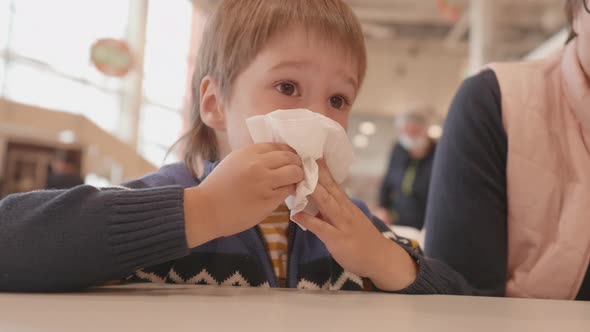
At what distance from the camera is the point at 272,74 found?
3.36 feet

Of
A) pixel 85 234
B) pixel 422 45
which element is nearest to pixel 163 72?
pixel 422 45

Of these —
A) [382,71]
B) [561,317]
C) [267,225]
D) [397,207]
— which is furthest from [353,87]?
[382,71]

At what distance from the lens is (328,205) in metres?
0.89

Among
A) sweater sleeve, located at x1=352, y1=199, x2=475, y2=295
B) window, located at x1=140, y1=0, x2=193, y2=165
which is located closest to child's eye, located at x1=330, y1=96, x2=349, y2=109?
sweater sleeve, located at x1=352, y1=199, x2=475, y2=295

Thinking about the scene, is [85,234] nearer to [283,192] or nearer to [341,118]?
[283,192]

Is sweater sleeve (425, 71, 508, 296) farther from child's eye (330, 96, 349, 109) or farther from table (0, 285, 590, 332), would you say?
table (0, 285, 590, 332)

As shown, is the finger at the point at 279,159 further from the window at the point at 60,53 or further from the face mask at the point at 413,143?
the window at the point at 60,53

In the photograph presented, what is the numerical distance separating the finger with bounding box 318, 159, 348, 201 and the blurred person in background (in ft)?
14.4

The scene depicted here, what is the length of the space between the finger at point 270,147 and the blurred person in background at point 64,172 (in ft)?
A: 14.6

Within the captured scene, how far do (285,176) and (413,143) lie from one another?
3.83 meters

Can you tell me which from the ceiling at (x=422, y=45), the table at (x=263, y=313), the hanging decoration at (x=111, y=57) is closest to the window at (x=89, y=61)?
the hanging decoration at (x=111, y=57)

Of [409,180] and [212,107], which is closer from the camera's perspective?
[212,107]

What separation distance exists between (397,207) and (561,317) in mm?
3916

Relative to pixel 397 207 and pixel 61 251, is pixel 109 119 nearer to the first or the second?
pixel 397 207
